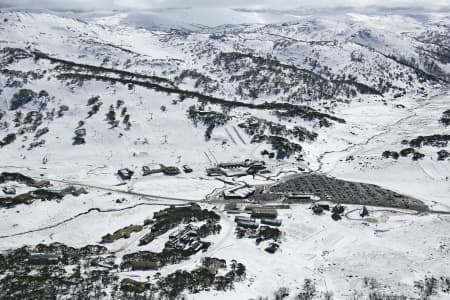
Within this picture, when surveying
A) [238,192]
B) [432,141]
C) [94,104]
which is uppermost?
[94,104]

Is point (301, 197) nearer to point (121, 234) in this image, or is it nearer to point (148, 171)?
point (121, 234)

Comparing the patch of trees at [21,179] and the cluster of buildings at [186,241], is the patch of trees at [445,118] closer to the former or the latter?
the cluster of buildings at [186,241]

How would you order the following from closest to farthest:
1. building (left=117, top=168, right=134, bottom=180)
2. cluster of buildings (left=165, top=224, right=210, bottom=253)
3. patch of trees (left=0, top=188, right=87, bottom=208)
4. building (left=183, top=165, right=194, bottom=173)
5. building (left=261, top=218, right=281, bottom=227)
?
cluster of buildings (left=165, top=224, right=210, bottom=253) → building (left=261, top=218, right=281, bottom=227) → patch of trees (left=0, top=188, right=87, bottom=208) → building (left=117, top=168, right=134, bottom=180) → building (left=183, top=165, right=194, bottom=173)

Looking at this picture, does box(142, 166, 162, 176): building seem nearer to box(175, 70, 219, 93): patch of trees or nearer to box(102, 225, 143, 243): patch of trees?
box(102, 225, 143, 243): patch of trees

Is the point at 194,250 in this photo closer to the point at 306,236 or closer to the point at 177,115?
the point at 306,236

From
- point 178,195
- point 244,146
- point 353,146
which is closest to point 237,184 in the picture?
point 178,195

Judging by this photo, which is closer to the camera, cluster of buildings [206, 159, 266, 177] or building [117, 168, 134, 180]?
building [117, 168, 134, 180]

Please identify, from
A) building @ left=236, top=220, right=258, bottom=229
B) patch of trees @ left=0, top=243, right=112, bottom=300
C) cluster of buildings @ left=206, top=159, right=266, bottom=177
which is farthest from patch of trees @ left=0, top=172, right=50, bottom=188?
building @ left=236, top=220, right=258, bottom=229

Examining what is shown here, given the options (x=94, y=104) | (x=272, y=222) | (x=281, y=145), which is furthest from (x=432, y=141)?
(x=94, y=104)

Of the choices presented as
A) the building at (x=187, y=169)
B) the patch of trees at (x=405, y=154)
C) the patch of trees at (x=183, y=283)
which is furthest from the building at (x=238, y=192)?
the patch of trees at (x=405, y=154)

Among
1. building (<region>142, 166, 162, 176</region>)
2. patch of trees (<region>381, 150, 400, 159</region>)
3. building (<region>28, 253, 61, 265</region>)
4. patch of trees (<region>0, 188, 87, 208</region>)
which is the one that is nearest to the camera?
building (<region>28, 253, 61, 265</region>)

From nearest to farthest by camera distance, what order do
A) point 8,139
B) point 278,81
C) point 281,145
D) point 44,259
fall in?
point 44,259
point 281,145
point 8,139
point 278,81
